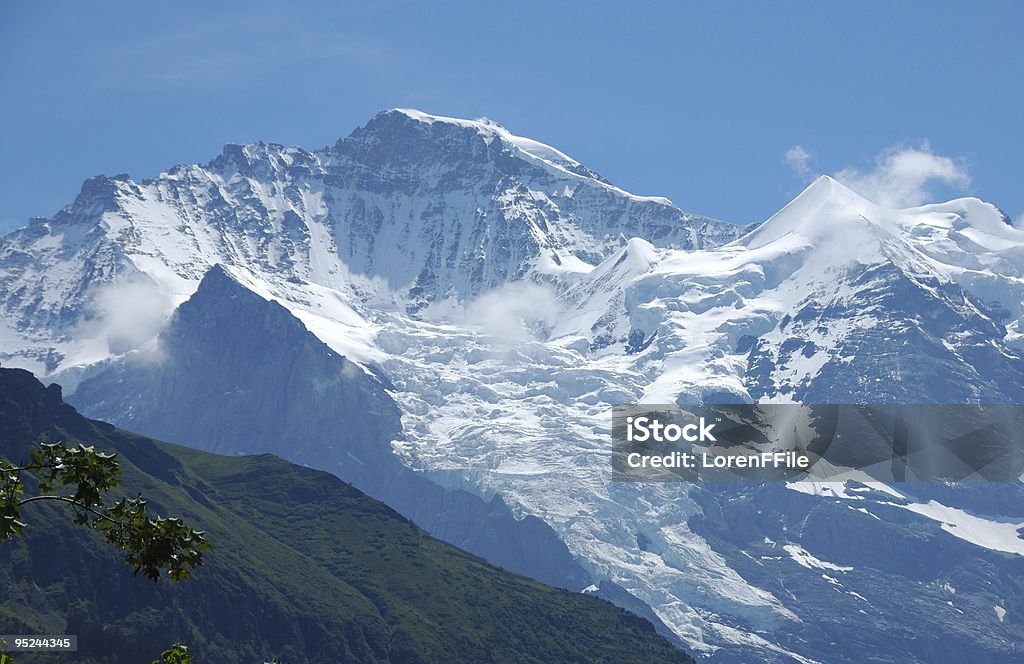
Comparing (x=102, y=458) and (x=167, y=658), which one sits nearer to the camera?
(x=102, y=458)

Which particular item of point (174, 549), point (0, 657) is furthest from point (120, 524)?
point (0, 657)

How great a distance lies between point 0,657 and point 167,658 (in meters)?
5.68

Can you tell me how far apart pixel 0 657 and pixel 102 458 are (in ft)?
16.8

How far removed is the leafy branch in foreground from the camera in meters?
34.5

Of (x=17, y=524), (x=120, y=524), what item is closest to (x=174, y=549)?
(x=120, y=524)

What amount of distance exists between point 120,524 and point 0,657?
13.4ft

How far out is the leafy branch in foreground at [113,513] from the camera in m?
34.5

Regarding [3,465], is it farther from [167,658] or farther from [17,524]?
[167,658]

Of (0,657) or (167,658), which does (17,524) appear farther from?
(167,658)

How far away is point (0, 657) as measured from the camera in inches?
1385

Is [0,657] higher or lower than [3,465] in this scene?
lower

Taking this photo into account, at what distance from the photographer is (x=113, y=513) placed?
Answer: 35.0 meters

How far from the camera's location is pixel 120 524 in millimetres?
35250

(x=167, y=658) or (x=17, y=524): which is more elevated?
(x=17, y=524)
